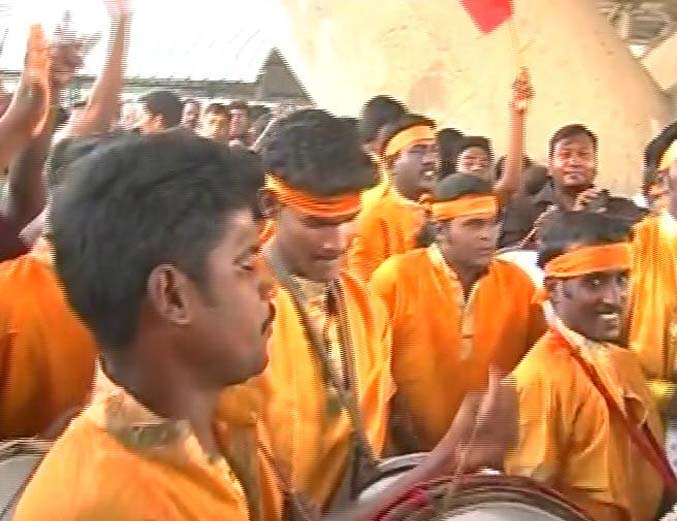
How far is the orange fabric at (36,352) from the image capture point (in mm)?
2033

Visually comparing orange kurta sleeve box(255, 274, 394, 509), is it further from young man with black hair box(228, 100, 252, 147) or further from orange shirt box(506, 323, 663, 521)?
young man with black hair box(228, 100, 252, 147)

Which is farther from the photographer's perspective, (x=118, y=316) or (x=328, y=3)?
(x=328, y=3)

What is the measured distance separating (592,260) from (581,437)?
16.7 inches

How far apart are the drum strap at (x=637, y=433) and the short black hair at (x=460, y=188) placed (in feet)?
2.25

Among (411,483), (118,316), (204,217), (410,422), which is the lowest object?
(410,422)

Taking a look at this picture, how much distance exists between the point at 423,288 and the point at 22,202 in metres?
1.09

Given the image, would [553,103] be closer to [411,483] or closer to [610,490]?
[610,490]

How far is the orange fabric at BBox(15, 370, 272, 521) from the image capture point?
1151 millimetres

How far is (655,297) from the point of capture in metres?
2.99

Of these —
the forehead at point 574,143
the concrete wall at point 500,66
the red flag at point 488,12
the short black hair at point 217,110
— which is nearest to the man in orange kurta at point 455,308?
the forehead at point 574,143

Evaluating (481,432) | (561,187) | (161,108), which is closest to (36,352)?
(481,432)

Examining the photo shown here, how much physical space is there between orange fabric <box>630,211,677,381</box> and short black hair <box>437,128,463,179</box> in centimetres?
156

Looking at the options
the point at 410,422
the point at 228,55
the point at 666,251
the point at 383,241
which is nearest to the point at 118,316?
the point at 410,422

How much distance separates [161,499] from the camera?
3.85 ft
